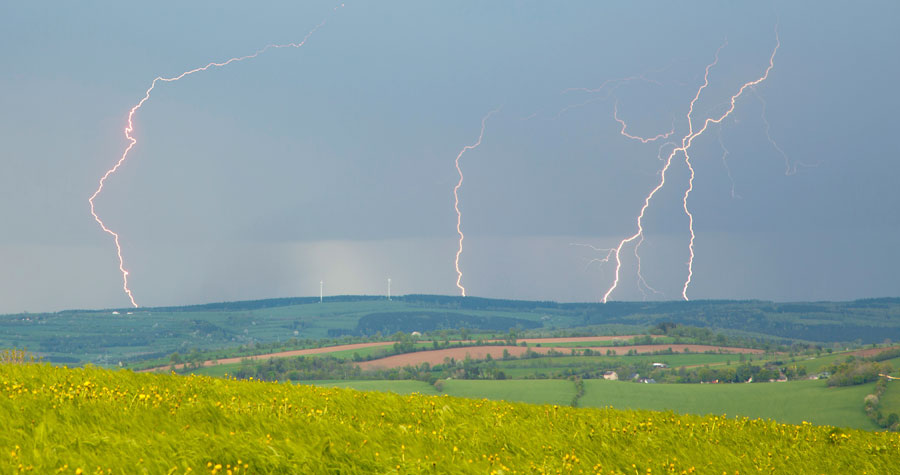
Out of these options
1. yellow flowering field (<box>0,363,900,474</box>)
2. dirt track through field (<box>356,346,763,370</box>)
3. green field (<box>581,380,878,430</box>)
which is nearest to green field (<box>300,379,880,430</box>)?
green field (<box>581,380,878,430</box>)

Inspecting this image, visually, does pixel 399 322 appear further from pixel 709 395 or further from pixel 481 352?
pixel 709 395

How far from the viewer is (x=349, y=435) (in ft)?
31.1

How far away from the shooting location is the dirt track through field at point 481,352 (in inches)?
2990

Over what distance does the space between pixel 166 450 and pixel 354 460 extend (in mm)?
2236

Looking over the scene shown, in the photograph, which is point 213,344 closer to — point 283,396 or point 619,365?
point 619,365

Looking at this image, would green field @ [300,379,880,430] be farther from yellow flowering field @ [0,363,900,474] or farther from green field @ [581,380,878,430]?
yellow flowering field @ [0,363,900,474]

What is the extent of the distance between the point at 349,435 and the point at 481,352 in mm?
83198

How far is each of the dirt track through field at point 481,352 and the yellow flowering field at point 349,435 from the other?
194 feet

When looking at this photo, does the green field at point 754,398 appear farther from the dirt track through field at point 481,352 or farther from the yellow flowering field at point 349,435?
the yellow flowering field at point 349,435

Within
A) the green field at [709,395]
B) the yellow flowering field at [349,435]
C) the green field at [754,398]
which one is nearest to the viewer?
the yellow flowering field at [349,435]

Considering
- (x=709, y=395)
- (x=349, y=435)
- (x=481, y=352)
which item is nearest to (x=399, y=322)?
(x=481, y=352)

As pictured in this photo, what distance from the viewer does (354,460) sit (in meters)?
8.20

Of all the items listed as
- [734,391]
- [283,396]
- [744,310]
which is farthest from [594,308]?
[283,396]

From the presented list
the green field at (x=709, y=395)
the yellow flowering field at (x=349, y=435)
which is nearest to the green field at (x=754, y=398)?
the green field at (x=709, y=395)
